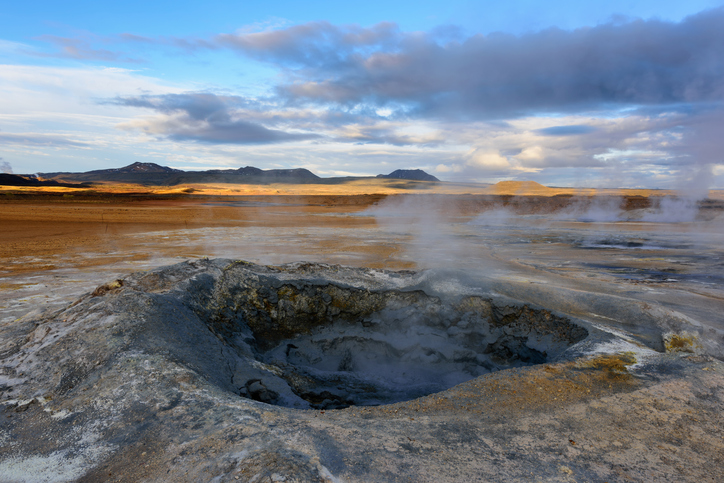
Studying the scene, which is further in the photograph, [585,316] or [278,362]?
[585,316]

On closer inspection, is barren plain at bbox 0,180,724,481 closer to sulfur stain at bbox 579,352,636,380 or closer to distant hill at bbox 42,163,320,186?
sulfur stain at bbox 579,352,636,380

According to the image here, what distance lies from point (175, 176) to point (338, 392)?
107 m

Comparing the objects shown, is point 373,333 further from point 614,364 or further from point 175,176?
point 175,176

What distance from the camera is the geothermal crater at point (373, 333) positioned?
477 cm

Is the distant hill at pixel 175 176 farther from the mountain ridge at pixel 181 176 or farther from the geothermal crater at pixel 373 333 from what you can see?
the geothermal crater at pixel 373 333

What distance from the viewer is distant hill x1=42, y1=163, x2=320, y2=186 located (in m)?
95.6

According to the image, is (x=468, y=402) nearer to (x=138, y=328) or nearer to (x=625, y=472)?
(x=625, y=472)

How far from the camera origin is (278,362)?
188 inches

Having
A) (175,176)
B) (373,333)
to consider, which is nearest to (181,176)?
(175,176)

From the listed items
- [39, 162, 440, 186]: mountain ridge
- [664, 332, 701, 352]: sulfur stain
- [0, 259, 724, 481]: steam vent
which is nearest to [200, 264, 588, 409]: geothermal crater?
[0, 259, 724, 481]: steam vent

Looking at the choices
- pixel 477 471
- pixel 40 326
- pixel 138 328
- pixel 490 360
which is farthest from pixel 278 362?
pixel 477 471

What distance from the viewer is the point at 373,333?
5762 mm

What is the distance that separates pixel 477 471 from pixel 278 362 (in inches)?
123

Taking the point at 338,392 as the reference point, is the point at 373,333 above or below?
above
